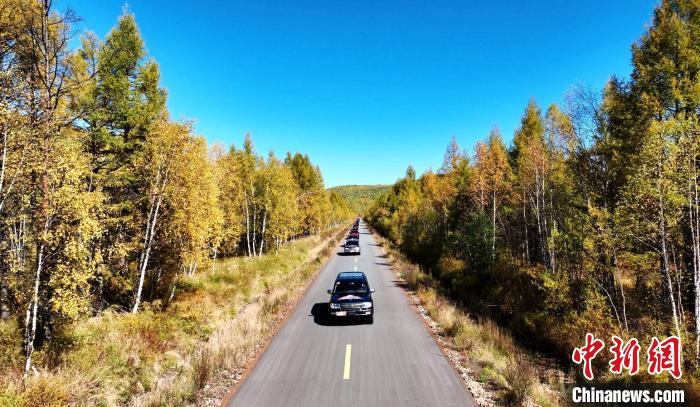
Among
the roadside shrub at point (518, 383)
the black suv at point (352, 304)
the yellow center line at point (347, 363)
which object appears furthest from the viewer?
the black suv at point (352, 304)

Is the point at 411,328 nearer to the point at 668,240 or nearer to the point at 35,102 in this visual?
the point at 668,240

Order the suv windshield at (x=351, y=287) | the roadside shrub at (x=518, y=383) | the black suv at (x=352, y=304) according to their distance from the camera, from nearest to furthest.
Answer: the roadside shrub at (x=518, y=383) → the black suv at (x=352, y=304) → the suv windshield at (x=351, y=287)

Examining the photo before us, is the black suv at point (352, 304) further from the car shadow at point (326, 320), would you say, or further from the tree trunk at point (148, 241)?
the tree trunk at point (148, 241)

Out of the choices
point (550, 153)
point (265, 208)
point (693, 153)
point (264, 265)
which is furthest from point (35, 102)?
point (265, 208)

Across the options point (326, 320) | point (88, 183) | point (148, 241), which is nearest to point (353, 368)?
point (326, 320)

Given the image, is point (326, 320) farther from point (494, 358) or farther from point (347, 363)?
point (494, 358)

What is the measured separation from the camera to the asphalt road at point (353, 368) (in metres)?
7.52

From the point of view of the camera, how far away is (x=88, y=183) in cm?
1343

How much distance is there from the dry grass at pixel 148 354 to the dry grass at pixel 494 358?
6773 mm

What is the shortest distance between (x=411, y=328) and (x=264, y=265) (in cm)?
1694

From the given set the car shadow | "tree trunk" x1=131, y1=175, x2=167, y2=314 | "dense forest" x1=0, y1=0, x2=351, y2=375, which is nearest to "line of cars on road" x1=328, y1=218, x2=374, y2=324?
the car shadow

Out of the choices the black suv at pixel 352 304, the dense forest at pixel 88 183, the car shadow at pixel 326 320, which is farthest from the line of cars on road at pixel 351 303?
the dense forest at pixel 88 183

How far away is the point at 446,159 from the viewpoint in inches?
1342

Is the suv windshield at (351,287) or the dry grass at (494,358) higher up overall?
the suv windshield at (351,287)
